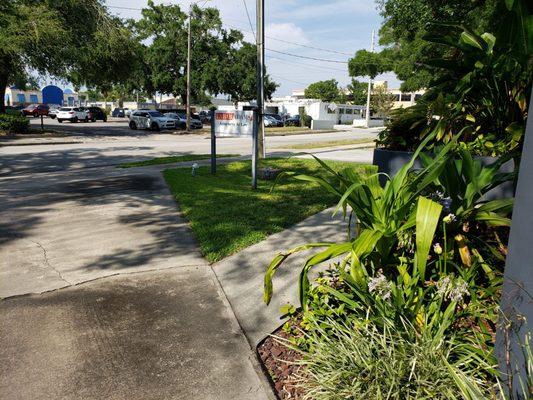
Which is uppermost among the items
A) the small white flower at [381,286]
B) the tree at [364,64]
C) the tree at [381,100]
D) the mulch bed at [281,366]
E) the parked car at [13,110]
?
the tree at [364,64]

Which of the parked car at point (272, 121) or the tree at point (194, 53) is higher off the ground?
the tree at point (194, 53)

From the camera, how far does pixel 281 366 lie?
2.68 meters

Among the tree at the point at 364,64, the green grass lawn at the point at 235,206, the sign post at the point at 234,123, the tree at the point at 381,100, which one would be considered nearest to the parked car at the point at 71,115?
the tree at the point at 364,64

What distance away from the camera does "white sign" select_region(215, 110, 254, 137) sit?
9414 millimetres

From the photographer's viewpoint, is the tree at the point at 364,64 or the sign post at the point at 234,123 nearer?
the sign post at the point at 234,123

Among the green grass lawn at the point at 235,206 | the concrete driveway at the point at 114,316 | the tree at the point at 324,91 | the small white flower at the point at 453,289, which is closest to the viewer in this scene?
the small white flower at the point at 453,289

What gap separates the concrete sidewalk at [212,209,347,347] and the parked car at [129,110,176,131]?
2943 cm

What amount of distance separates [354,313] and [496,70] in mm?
2473

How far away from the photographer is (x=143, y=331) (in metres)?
3.05

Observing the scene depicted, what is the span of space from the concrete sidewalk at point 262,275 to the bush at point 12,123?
2440 cm

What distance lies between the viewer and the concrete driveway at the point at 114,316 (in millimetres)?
2500

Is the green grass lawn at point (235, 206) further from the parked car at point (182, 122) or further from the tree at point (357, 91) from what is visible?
the tree at point (357, 91)

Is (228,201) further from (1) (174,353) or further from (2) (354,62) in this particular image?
(2) (354,62)

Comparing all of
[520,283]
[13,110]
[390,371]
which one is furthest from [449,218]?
[13,110]
